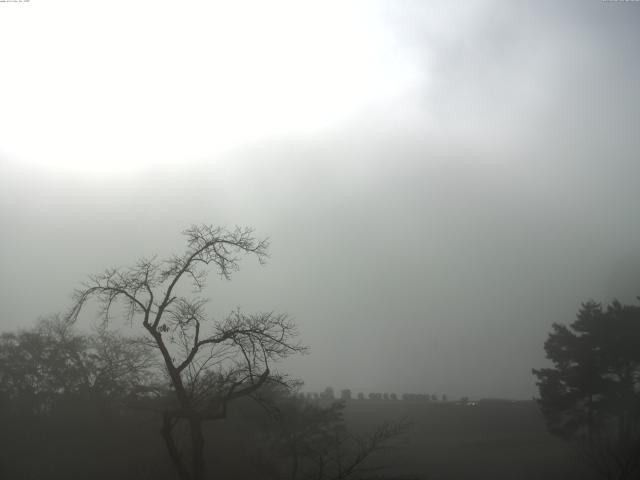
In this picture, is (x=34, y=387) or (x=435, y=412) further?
(x=435, y=412)

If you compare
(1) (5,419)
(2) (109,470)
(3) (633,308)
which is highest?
(3) (633,308)

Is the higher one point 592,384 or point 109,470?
point 592,384

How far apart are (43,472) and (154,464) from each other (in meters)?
4.51

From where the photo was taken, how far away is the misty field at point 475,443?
3631 centimetres

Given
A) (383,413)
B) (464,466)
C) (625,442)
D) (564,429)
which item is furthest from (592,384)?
(383,413)

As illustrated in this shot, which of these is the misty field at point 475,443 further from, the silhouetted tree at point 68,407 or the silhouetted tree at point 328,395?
the silhouetted tree at point 68,407

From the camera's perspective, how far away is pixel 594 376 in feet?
123

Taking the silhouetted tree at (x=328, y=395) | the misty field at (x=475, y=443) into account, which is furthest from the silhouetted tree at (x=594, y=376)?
the silhouetted tree at (x=328, y=395)

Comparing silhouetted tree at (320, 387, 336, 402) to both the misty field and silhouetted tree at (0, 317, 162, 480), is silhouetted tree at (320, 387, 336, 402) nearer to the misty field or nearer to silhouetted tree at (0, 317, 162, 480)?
the misty field

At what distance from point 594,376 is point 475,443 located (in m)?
17.0

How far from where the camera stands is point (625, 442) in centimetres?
2908

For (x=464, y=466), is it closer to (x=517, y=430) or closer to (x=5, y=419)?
(x=517, y=430)

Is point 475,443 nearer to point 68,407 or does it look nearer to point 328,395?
point 328,395

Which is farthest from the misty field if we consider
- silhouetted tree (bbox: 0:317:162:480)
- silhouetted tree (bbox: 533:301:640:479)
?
silhouetted tree (bbox: 0:317:162:480)
